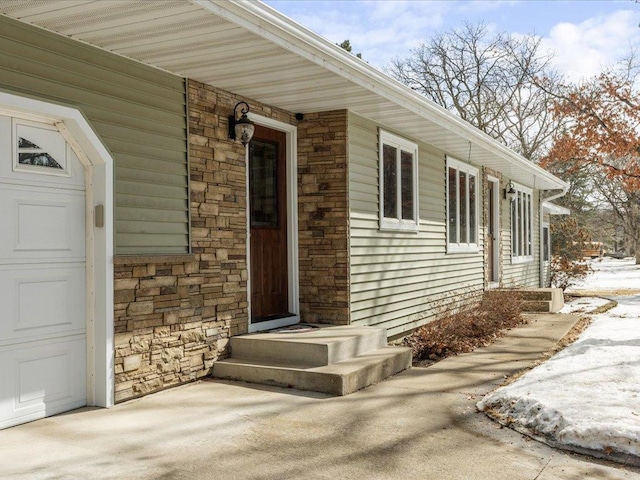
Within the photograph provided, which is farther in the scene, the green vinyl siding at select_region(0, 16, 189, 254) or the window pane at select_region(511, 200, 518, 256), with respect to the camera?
the window pane at select_region(511, 200, 518, 256)

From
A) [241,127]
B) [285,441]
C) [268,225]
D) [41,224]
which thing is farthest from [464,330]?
[41,224]

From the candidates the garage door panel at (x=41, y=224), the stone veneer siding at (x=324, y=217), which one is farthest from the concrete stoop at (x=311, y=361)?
the garage door panel at (x=41, y=224)

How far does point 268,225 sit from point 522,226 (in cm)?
981

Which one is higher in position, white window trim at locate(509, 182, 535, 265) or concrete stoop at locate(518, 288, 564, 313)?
white window trim at locate(509, 182, 535, 265)

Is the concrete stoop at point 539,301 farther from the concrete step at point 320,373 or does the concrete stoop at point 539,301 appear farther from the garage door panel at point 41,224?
the garage door panel at point 41,224

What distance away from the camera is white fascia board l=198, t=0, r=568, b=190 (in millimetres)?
4094

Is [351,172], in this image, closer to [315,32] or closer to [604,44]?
[315,32]

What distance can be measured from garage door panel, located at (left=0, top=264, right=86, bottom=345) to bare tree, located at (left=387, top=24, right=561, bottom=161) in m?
24.1

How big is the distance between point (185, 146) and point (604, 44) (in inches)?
770

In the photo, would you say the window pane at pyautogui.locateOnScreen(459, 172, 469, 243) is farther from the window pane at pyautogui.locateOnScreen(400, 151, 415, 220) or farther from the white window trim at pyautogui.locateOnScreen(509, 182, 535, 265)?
the white window trim at pyautogui.locateOnScreen(509, 182, 535, 265)

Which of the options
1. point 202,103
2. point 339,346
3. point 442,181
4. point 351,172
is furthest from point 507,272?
point 202,103

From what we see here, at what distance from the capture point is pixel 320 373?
17.1 feet

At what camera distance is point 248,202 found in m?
6.25

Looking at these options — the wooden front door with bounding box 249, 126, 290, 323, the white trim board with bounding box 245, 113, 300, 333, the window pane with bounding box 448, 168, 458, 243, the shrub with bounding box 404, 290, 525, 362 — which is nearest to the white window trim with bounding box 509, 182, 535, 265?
the window pane with bounding box 448, 168, 458, 243
